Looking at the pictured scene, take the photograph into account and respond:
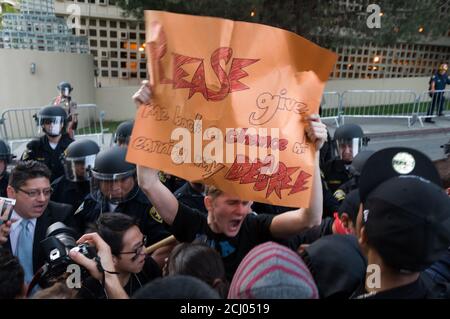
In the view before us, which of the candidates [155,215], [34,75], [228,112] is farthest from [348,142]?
[34,75]

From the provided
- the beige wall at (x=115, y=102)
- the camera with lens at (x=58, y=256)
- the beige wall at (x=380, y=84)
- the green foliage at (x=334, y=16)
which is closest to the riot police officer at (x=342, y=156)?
the camera with lens at (x=58, y=256)

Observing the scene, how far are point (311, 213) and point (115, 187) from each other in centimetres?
160

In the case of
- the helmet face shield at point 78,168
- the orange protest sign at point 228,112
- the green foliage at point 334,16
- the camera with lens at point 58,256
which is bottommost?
the helmet face shield at point 78,168

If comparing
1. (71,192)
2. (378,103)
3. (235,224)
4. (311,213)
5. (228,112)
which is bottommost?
(378,103)

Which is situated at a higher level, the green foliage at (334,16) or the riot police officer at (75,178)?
the green foliage at (334,16)

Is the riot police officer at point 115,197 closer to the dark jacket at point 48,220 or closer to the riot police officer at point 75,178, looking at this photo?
the dark jacket at point 48,220

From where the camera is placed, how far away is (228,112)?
6.11 feet

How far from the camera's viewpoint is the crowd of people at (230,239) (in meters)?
1.25

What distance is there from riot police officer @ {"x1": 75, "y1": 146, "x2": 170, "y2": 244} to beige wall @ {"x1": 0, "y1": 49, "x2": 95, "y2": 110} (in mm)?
9152

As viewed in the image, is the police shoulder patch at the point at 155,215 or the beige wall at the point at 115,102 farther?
the beige wall at the point at 115,102

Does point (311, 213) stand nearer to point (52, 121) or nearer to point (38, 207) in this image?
point (38, 207)

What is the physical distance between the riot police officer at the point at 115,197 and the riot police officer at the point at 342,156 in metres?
1.79

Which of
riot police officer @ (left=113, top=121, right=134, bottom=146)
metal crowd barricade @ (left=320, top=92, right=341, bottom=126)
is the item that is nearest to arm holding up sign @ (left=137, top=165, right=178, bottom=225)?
riot police officer @ (left=113, top=121, right=134, bottom=146)
